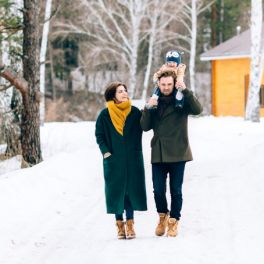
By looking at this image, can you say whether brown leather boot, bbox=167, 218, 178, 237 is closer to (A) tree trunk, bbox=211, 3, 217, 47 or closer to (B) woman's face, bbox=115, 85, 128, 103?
(B) woman's face, bbox=115, 85, 128, 103

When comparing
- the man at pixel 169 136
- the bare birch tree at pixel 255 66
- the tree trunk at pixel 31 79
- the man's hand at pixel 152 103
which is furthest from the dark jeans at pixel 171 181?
the bare birch tree at pixel 255 66

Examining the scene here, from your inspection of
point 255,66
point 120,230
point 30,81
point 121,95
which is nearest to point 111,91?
point 121,95

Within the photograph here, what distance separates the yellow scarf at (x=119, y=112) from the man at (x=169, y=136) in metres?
0.23

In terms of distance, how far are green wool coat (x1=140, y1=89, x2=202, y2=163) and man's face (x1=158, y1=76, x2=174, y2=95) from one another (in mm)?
162

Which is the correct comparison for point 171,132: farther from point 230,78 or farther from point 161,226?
point 230,78

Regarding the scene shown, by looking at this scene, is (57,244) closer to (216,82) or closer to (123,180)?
(123,180)

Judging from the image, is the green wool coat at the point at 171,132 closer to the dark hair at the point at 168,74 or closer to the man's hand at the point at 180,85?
the man's hand at the point at 180,85

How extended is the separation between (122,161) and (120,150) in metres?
0.12

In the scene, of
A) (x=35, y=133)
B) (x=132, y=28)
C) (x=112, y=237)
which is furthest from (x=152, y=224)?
(x=132, y=28)

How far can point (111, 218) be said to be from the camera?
8.92 meters

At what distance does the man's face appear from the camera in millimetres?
7246

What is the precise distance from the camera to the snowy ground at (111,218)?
6.82 metres

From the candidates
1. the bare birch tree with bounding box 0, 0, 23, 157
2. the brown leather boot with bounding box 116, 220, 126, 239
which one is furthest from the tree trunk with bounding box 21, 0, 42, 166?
the brown leather boot with bounding box 116, 220, 126, 239

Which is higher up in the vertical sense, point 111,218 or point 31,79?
point 31,79
